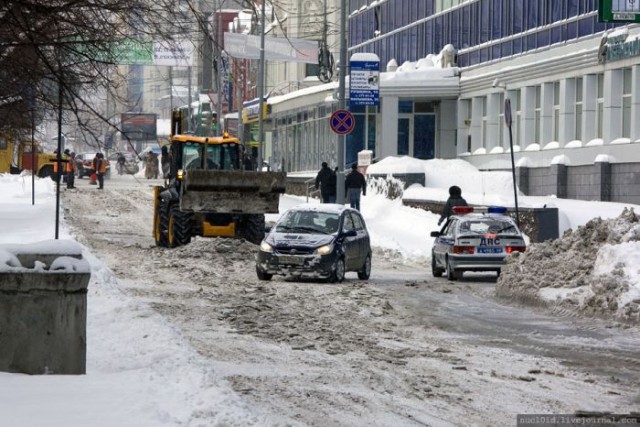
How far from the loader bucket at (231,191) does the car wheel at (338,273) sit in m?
5.56

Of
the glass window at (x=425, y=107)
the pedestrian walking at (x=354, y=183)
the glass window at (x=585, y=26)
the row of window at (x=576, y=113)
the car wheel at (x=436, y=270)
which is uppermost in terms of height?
the glass window at (x=585, y=26)

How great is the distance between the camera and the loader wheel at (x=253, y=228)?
3166cm

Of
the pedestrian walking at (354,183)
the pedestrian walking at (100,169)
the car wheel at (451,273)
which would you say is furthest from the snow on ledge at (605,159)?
the pedestrian walking at (100,169)

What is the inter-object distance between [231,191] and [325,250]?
6175 mm

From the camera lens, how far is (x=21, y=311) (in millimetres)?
10883

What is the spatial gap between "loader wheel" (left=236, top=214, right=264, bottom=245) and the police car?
5.29 meters

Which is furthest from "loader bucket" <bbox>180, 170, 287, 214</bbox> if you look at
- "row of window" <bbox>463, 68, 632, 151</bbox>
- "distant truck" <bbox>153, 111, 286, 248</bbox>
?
"row of window" <bbox>463, 68, 632, 151</bbox>

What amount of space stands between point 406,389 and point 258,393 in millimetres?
1268

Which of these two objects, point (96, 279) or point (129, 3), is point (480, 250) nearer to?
point (96, 279)

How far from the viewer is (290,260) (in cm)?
2481

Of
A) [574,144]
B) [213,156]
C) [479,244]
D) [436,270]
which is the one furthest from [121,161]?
[479,244]

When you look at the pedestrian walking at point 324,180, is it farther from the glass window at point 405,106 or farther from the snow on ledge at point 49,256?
the snow on ledge at point 49,256

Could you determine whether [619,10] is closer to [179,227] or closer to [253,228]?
[253,228]

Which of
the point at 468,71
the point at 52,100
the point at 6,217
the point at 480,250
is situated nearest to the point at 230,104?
the point at 468,71
